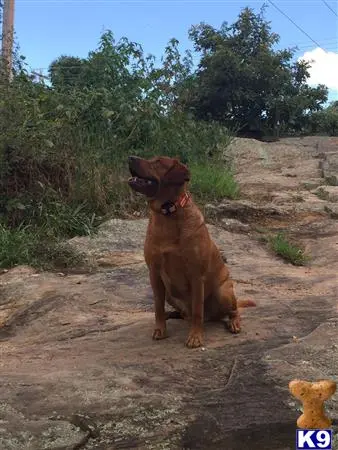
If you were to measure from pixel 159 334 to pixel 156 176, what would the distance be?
1.14 metres

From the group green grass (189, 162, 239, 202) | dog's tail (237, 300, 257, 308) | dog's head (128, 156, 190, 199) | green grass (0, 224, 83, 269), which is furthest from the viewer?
green grass (189, 162, 239, 202)

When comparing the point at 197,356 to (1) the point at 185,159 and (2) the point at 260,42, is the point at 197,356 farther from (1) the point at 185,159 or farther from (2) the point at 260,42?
(2) the point at 260,42

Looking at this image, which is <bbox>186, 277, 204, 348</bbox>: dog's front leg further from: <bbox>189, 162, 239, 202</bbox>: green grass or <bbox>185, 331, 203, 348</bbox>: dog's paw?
<bbox>189, 162, 239, 202</bbox>: green grass

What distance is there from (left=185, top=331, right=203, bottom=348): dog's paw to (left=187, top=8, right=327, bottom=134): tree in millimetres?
13749

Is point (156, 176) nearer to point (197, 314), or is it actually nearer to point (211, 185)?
point (197, 314)

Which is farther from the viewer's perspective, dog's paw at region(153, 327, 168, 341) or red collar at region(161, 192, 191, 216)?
dog's paw at region(153, 327, 168, 341)

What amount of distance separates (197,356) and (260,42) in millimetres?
16328

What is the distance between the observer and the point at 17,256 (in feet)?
21.3

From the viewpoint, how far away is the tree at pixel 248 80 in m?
17.5

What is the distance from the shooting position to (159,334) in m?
4.05

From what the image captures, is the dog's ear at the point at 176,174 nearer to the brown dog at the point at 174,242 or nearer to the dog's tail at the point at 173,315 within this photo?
the brown dog at the point at 174,242

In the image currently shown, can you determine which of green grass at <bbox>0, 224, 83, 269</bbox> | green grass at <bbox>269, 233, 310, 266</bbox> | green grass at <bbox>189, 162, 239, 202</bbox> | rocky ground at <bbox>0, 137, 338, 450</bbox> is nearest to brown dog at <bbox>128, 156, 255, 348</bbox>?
rocky ground at <bbox>0, 137, 338, 450</bbox>

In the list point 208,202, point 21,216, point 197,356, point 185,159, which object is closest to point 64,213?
point 21,216

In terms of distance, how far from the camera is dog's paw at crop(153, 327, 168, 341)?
4.04 m
